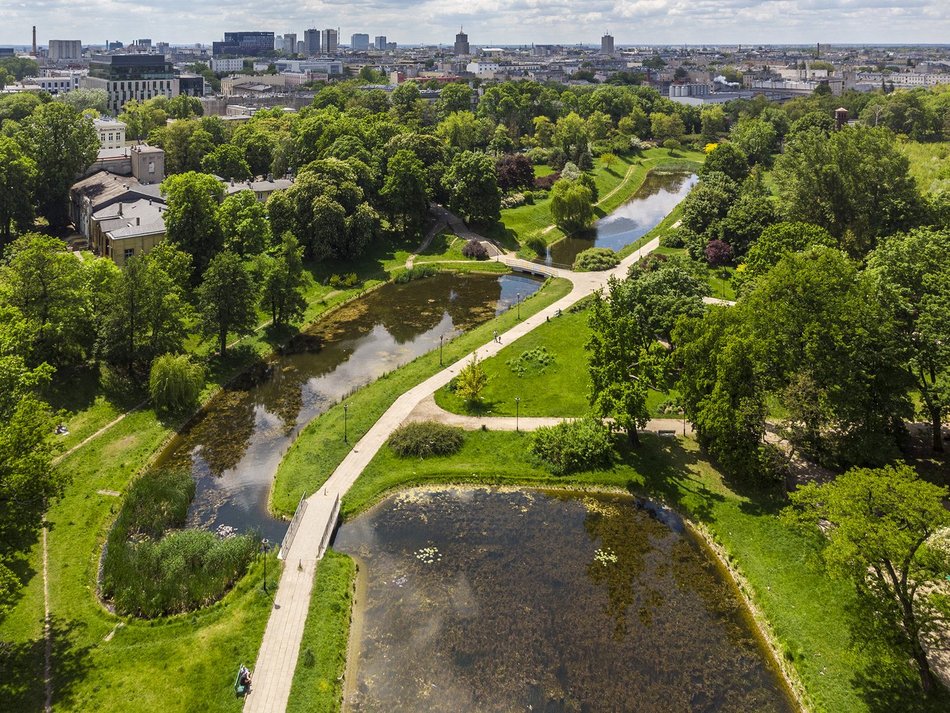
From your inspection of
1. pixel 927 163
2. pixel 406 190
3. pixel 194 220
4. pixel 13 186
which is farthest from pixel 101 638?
pixel 927 163

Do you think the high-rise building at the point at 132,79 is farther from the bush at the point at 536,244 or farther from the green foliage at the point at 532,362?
the green foliage at the point at 532,362

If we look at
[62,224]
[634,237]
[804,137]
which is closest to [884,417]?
[804,137]

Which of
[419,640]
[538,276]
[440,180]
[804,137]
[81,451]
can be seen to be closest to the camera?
[419,640]

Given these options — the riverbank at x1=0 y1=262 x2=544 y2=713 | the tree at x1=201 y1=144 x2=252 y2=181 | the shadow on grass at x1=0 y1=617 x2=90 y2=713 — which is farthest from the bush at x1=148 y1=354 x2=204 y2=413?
the tree at x1=201 y1=144 x2=252 y2=181

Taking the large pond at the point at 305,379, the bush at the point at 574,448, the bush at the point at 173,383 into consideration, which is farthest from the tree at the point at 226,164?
the bush at the point at 574,448

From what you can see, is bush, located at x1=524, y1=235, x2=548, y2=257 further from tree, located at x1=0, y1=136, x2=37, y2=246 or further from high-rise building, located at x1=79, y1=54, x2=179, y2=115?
high-rise building, located at x1=79, y1=54, x2=179, y2=115

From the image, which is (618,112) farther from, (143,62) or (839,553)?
(839,553)

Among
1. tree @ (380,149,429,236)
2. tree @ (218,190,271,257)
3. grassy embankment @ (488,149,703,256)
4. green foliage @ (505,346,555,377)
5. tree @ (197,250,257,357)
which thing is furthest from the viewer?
grassy embankment @ (488,149,703,256)
